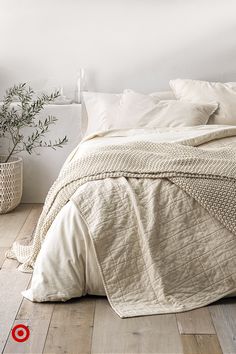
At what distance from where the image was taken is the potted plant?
475 centimetres

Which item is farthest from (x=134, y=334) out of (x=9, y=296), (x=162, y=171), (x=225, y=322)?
(x=162, y=171)

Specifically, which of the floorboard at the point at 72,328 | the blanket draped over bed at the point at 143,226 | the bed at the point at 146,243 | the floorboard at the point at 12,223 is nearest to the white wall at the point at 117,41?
the floorboard at the point at 12,223

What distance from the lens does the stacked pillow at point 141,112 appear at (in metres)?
4.61

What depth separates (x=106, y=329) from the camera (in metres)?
2.70

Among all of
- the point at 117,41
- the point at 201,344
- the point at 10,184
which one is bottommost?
the point at 10,184

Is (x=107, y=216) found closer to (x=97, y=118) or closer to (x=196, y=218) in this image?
(x=196, y=218)

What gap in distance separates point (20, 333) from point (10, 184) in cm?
→ 222

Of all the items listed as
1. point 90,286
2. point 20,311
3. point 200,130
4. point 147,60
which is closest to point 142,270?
point 90,286

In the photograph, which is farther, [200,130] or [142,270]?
[200,130]

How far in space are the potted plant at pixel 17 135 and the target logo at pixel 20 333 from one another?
2090mm

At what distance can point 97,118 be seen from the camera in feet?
15.9

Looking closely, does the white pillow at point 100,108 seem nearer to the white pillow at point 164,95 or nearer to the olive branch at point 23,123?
the white pillow at point 164,95

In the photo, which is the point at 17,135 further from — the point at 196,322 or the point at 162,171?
the point at 196,322

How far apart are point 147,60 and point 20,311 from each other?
2926 millimetres
